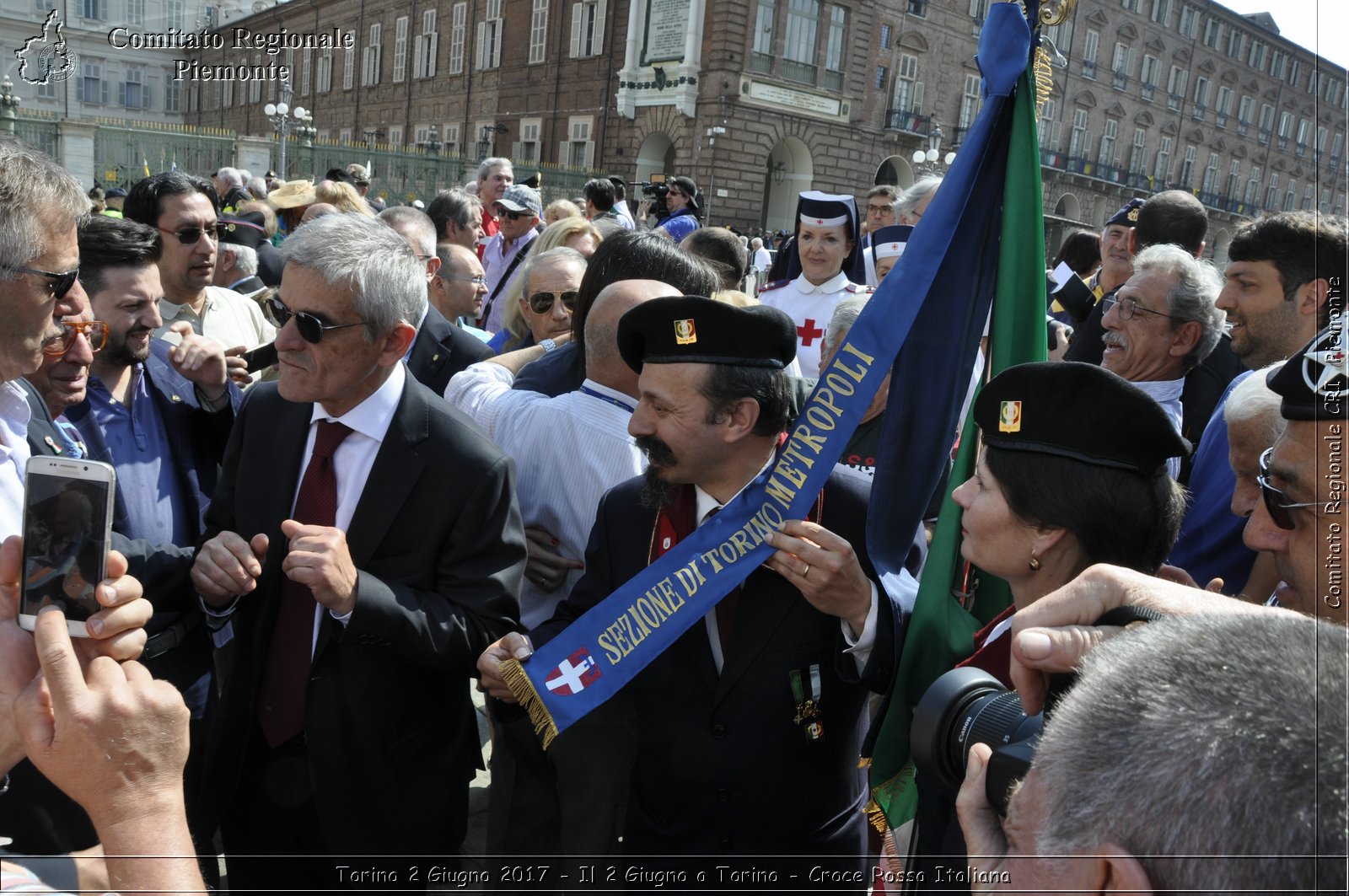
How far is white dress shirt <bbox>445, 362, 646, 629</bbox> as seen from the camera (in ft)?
9.48

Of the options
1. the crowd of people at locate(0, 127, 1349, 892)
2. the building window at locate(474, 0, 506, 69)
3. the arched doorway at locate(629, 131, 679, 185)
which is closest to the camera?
the crowd of people at locate(0, 127, 1349, 892)

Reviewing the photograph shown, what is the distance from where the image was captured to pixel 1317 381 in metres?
A: 1.66

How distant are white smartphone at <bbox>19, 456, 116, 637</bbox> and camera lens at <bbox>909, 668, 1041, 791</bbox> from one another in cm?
132

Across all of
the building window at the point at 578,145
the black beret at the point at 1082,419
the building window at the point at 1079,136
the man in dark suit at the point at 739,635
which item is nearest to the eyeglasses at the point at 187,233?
the man in dark suit at the point at 739,635

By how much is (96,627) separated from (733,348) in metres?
1.45

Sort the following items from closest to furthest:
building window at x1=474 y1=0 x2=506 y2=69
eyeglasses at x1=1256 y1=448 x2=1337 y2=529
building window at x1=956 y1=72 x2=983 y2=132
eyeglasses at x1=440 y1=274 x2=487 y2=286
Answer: eyeglasses at x1=1256 y1=448 x2=1337 y2=529
eyeglasses at x1=440 y1=274 x2=487 y2=286
building window at x1=956 y1=72 x2=983 y2=132
building window at x1=474 y1=0 x2=506 y2=69

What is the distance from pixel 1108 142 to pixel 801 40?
20495 millimetres

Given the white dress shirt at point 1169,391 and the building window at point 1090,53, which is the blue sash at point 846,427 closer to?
the white dress shirt at point 1169,391

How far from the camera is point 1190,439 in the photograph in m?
3.90

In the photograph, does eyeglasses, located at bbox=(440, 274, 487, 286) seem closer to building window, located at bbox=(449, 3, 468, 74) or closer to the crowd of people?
the crowd of people

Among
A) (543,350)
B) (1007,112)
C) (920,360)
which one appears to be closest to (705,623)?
(920,360)

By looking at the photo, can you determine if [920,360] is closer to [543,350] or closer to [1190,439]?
[543,350]

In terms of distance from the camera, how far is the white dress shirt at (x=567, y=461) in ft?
9.48

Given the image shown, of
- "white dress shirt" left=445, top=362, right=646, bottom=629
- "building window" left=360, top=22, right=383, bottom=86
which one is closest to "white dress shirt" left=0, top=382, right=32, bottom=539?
"white dress shirt" left=445, top=362, right=646, bottom=629
